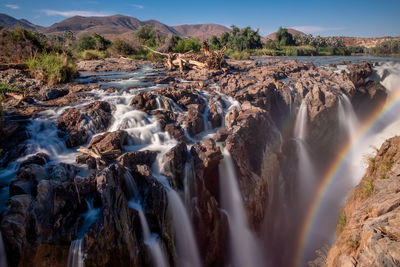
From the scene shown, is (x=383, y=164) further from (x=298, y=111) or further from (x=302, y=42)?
(x=302, y=42)

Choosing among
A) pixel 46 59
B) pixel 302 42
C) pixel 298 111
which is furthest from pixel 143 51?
pixel 302 42

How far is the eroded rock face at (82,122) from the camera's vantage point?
776 cm

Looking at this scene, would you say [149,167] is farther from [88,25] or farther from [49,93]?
[88,25]

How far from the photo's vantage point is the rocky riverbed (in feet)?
14.0

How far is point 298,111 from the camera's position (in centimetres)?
1411

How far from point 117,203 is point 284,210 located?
9.07 meters

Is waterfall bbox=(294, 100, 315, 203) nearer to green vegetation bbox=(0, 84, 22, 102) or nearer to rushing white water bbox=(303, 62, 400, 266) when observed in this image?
rushing white water bbox=(303, 62, 400, 266)

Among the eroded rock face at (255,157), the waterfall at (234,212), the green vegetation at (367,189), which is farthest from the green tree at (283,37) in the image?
the green vegetation at (367,189)

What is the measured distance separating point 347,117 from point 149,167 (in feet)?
49.1

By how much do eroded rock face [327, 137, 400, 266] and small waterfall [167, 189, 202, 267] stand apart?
3.61m

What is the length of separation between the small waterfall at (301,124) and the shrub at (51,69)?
14.6m

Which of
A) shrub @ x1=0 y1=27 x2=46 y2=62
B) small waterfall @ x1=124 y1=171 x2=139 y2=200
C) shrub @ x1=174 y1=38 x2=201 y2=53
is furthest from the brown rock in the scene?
shrub @ x1=174 y1=38 x2=201 y2=53

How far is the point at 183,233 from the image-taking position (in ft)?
20.9

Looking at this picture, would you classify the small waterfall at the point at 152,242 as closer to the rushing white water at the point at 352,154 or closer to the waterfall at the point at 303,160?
the rushing white water at the point at 352,154
